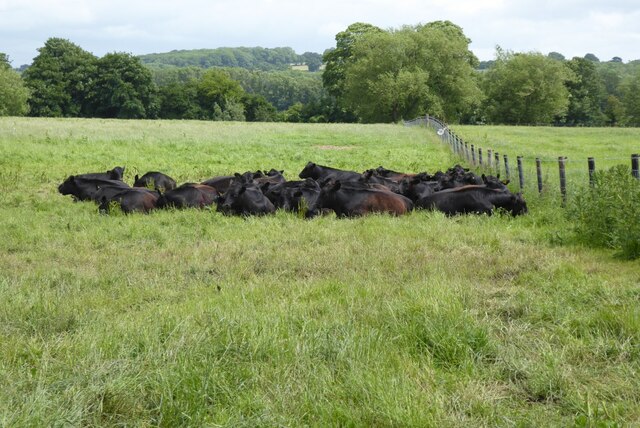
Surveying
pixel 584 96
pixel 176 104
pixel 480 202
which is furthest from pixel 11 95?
pixel 584 96

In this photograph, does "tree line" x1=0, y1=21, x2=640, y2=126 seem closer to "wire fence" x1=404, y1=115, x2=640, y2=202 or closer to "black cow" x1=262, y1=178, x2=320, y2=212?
"wire fence" x1=404, y1=115, x2=640, y2=202

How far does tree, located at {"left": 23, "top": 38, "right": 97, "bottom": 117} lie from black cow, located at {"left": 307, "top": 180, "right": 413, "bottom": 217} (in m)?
77.4

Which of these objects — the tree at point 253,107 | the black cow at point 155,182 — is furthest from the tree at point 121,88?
the black cow at point 155,182

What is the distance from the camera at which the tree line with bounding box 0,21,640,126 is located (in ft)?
231

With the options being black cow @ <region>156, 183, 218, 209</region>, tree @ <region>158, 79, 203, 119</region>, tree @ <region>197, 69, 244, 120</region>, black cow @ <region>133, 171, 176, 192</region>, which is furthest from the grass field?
tree @ <region>197, 69, 244, 120</region>

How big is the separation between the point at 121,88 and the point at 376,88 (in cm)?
3784

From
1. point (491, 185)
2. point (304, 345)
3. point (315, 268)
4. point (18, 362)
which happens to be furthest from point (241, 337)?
point (491, 185)

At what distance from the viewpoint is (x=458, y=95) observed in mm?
71562

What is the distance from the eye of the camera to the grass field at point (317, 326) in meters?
3.96

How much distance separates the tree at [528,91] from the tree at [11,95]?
56900mm

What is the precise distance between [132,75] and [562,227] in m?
85.3

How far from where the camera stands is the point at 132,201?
13.0 metres

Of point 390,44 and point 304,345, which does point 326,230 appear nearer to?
point 304,345

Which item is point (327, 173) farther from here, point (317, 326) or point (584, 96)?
point (584, 96)
